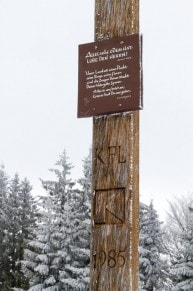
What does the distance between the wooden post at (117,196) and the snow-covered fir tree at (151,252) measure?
2608cm

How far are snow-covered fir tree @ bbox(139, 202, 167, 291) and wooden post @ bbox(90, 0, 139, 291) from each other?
1027 inches

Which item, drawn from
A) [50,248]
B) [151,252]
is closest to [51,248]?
[50,248]

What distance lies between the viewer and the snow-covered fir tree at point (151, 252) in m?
30.1

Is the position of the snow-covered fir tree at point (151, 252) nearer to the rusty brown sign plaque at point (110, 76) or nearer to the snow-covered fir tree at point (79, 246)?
the snow-covered fir tree at point (79, 246)

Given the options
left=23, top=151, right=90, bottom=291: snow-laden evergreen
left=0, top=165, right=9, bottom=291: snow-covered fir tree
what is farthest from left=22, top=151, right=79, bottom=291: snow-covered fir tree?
left=0, top=165, right=9, bottom=291: snow-covered fir tree

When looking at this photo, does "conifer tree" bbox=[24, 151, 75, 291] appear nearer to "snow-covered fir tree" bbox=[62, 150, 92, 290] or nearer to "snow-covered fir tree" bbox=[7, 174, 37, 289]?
"snow-covered fir tree" bbox=[62, 150, 92, 290]

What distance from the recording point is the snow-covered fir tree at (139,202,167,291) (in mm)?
30109

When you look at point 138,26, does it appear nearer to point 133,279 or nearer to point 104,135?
point 104,135

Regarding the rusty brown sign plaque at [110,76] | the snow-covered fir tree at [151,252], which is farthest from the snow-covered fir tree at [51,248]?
the rusty brown sign plaque at [110,76]

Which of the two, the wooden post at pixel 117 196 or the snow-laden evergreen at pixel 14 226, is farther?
the snow-laden evergreen at pixel 14 226

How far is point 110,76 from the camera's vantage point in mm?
4469

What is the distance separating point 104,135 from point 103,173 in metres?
0.31

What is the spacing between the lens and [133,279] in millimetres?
4051

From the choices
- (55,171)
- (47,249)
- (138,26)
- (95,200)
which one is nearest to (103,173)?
(95,200)
